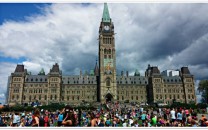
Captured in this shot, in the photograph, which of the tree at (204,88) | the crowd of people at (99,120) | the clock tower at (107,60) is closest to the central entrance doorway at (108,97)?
the clock tower at (107,60)

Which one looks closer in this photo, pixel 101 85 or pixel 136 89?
pixel 101 85

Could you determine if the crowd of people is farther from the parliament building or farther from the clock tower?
the parliament building

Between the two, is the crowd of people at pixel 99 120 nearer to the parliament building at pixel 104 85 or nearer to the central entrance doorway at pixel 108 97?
the central entrance doorway at pixel 108 97

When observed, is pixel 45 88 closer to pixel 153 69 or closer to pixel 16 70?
pixel 16 70

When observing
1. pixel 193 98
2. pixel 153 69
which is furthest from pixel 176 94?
pixel 153 69

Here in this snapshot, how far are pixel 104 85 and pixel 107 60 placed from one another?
12505 mm

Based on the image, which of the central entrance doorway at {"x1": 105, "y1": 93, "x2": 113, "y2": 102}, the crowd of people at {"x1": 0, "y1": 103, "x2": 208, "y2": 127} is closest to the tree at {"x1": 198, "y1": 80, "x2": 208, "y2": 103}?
the central entrance doorway at {"x1": 105, "y1": 93, "x2": 113, "y2": 102}

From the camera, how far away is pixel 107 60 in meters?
105

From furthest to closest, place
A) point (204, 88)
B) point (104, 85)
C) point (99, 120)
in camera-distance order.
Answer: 1. point (104, 85)
2. point (204, 88)
3. point (99, 120)

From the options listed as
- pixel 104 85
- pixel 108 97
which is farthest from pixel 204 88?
pixel 104 85

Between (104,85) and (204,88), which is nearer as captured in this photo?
(204,88)

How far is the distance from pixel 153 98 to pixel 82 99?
35.3m

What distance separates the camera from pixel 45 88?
4168 inches

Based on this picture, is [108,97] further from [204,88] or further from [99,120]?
[99,120]
